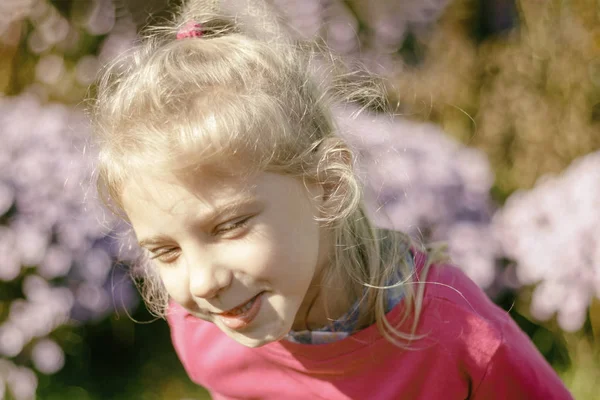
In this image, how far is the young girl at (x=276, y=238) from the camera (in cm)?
135

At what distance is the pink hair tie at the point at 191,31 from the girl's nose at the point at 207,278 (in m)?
0.46

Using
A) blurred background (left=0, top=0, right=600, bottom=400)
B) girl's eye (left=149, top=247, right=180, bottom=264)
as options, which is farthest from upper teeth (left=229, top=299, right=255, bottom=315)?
blurred background (left=0, top=0, right=600, bottom=400)

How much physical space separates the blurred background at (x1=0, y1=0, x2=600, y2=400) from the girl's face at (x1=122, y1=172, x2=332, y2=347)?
415mm

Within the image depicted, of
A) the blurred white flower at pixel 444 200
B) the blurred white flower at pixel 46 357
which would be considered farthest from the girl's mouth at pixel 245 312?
the blurred white flower at pixel 46 357

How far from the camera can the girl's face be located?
1.34m

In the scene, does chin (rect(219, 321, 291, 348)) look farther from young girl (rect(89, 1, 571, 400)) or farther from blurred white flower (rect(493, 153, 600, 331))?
blurred white flower (rect(493, 153, 600, 331))

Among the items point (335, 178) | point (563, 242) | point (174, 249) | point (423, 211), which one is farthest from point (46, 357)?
point (563, 242)

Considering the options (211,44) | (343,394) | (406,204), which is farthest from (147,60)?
(406,204)

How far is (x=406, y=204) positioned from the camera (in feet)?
8.74

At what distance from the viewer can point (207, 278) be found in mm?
1345

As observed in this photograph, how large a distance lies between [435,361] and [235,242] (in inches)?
20.8

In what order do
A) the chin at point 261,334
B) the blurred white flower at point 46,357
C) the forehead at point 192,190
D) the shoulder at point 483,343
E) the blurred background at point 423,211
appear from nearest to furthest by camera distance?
the forehead at point 192,190 < the chin at point 261,334 < the shoulder at point 483,343 < the blurred background at point 423,211 < the blurred white flower at point 46,357

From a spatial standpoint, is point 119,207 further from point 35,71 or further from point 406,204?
point 35,71

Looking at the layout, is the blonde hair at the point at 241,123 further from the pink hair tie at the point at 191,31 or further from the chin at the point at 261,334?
the chin at the point at 261,334
